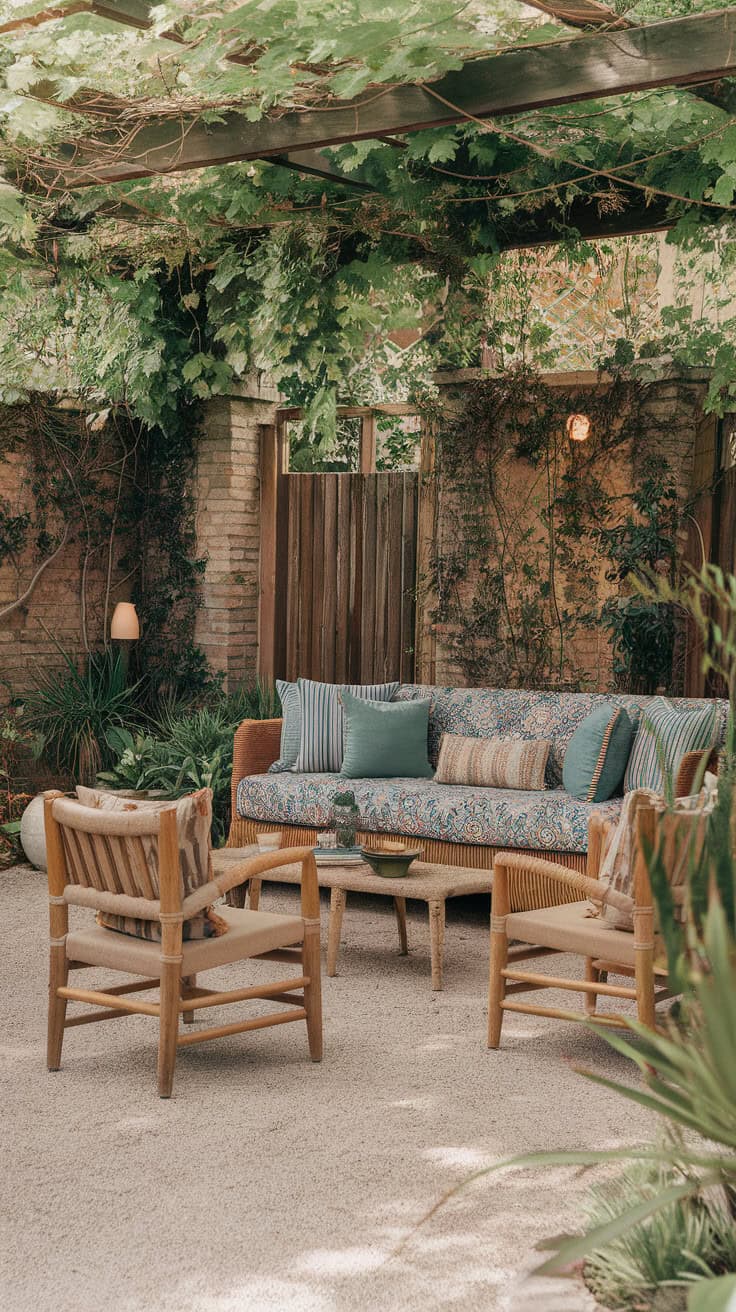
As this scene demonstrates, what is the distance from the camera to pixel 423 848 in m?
6.18

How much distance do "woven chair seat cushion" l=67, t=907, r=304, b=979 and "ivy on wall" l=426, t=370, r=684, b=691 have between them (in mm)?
3384

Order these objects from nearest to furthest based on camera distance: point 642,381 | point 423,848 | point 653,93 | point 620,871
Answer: point 620,871 → point 653,93 → point 423,848 → point 642,381

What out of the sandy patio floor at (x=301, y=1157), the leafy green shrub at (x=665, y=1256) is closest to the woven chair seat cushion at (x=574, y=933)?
the sandy patio floor at (x=301, y=1157)

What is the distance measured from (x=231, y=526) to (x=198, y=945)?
15.7ft

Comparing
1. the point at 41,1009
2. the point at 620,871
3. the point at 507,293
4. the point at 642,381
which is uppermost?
the point at 507,293

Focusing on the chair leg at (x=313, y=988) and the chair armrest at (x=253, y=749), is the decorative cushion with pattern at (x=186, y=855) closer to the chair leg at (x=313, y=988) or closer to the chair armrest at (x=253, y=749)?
the chair leg at (x=313, y=988)

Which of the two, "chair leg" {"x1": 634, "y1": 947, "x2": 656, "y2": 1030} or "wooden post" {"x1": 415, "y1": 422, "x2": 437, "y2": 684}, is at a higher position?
"wooden post" {"x1": 415, "y1": 422, "x2": 437, "y2": 684}

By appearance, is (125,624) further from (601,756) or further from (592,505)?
(601,756)

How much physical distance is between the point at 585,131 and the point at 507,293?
2085 mm

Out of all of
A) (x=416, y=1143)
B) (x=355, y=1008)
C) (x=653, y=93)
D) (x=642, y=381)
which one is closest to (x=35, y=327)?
(x=642, y=381)

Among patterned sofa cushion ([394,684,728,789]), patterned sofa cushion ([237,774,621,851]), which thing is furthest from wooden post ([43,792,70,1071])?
patterned sofa cushion ([394,684,728,789])

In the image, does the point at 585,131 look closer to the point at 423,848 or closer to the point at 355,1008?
the point at 423,848

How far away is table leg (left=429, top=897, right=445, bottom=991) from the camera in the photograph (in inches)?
199

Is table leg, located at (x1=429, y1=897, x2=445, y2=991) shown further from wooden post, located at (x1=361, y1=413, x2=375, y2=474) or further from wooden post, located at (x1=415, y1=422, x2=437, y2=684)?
wooden post, located at (x1=361, y1=413, x2=375, y2=474)
